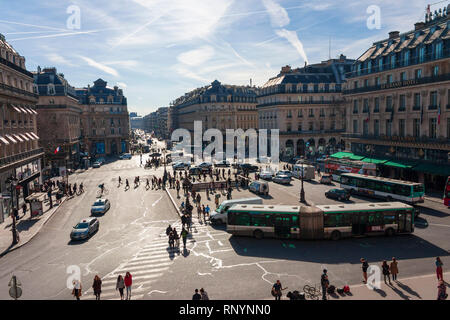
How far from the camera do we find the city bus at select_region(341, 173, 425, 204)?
109 feet

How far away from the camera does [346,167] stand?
163ft

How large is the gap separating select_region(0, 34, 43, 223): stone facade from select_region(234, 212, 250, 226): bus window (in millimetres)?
23317

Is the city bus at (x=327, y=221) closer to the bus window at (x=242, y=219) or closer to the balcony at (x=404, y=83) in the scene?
the bus window at (x=242, y=219)

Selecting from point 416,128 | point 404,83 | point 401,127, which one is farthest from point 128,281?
point 404,83

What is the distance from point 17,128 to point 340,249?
38711 millimetres

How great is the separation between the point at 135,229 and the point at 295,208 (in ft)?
45.8

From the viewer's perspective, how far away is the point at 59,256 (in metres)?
23.5

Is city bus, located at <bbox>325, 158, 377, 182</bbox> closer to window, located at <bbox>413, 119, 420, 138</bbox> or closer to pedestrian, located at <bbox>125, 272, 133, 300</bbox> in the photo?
window, located at <bbox>413, 119, 420, 138</bbox>

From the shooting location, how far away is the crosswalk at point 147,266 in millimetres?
18078

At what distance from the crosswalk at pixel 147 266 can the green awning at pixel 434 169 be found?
2702 centimetres

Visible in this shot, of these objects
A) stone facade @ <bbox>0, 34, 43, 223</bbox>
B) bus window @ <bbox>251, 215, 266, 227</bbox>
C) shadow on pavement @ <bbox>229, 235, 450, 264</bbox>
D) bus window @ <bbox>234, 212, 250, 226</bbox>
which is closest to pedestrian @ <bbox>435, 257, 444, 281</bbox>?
shadow on pavement @ <bbox>229, 235, 450, 264</bbox>

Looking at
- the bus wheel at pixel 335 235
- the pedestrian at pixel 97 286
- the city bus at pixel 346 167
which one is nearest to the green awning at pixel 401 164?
the city bus at pixel 346 167
